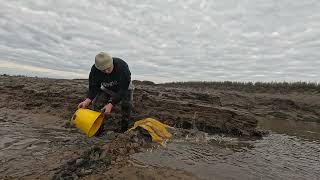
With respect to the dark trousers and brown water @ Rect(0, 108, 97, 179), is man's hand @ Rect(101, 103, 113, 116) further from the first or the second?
the dark trousers

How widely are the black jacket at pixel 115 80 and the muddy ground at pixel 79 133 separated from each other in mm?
827

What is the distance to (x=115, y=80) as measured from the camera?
7207mm

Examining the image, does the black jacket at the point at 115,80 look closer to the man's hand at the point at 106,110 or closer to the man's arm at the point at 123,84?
the man's arm at the point at 123,84

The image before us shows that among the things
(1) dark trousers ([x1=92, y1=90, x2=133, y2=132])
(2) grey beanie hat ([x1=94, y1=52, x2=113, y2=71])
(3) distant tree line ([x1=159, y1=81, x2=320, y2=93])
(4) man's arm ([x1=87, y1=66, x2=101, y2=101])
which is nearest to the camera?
(2) grey beanie hat ([x1=94, y1=52, x2=113, y2=71])

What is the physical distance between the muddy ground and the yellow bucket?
0.20 metres

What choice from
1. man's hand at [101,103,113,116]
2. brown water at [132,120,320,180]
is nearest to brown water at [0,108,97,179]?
man's hand at [101,103,113,116]

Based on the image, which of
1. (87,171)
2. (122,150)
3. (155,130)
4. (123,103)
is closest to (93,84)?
(123,103)

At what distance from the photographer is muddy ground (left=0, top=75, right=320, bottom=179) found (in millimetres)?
4902

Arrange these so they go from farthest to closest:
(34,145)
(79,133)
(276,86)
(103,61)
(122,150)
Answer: (276,86)
(79,133)
(103,61)
(34,145)
(122,150)

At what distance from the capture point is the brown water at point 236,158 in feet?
18.0

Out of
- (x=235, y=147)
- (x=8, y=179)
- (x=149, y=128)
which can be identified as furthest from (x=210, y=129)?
(x=8, y=179)

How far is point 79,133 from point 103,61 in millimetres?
1796

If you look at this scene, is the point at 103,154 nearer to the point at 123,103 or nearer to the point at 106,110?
the point at 106,110

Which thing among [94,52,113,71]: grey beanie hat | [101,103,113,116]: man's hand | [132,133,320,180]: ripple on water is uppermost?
[94,52,113,71]: grey beanie hat
